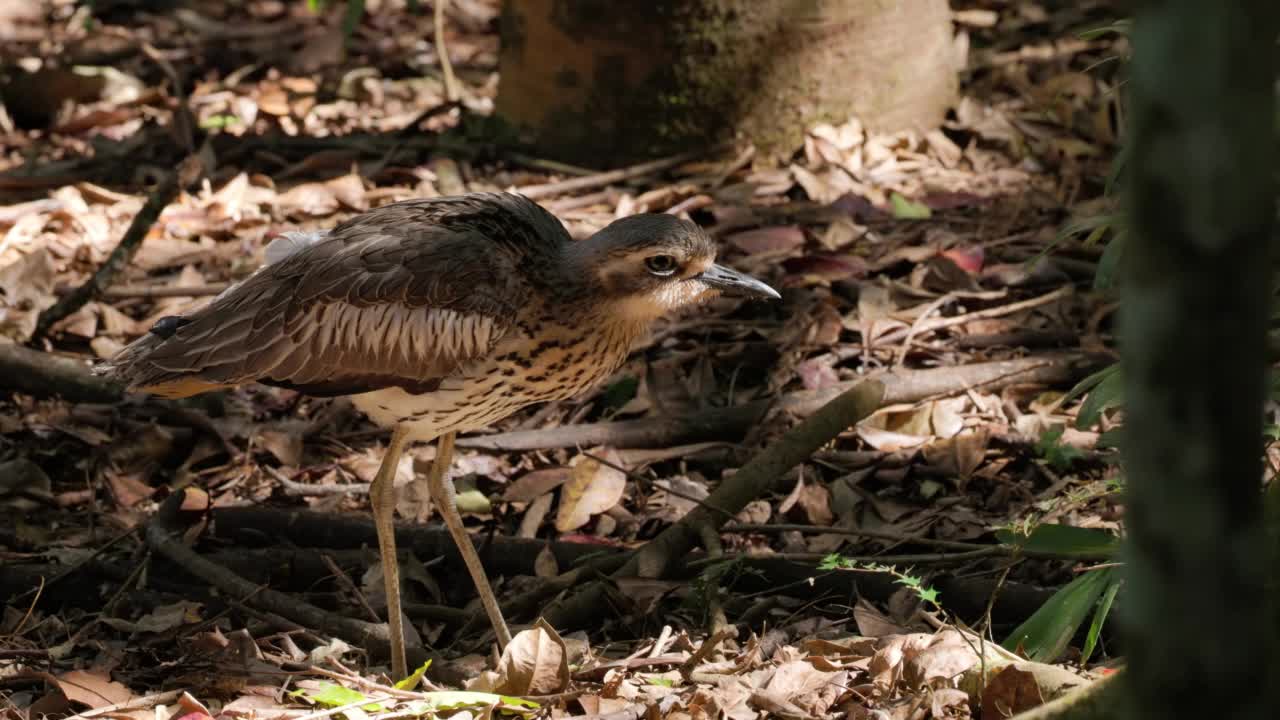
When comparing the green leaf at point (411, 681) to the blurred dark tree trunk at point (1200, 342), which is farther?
the green leaf at point (411, 681)

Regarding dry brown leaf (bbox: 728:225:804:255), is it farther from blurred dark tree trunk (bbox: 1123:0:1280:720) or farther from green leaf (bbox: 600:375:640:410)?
blurred dark tree trunk (bbox: 1123:0:1280:720)

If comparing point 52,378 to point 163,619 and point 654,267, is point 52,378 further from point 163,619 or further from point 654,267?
point 654,267

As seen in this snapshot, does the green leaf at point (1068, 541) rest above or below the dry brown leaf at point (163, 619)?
above

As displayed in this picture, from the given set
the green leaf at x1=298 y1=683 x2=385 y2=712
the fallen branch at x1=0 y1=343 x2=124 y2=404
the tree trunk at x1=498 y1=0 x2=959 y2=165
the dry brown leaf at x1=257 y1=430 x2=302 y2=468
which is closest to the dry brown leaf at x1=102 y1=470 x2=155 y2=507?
the fallen branch at x1=0 y1=343 x2=124 y2=404

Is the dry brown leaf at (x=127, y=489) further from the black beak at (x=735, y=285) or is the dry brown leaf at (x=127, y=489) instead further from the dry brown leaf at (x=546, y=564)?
the black beak at (x=735, y=285)

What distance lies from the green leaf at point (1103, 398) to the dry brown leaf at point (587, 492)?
185 centimetres

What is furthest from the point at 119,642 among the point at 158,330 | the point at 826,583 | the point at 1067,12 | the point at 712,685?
the point at 1067,12

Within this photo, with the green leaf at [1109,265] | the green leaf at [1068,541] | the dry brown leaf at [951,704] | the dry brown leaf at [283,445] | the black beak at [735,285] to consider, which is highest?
the green leaf at [1109,265]

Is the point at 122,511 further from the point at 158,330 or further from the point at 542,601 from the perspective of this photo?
the point at 542,601

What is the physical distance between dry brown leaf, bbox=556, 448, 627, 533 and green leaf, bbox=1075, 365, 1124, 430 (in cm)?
185

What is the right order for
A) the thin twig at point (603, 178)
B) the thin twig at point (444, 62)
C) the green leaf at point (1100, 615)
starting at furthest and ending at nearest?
the thin twig at point (444, 62) → the thin twig at point (603, 178) → the green leaf at point (1100, 615)

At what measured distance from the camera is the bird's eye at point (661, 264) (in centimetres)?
441

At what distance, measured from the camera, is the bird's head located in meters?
4.38

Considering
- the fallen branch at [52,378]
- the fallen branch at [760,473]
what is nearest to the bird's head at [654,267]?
the fallen branch at [760,473]
